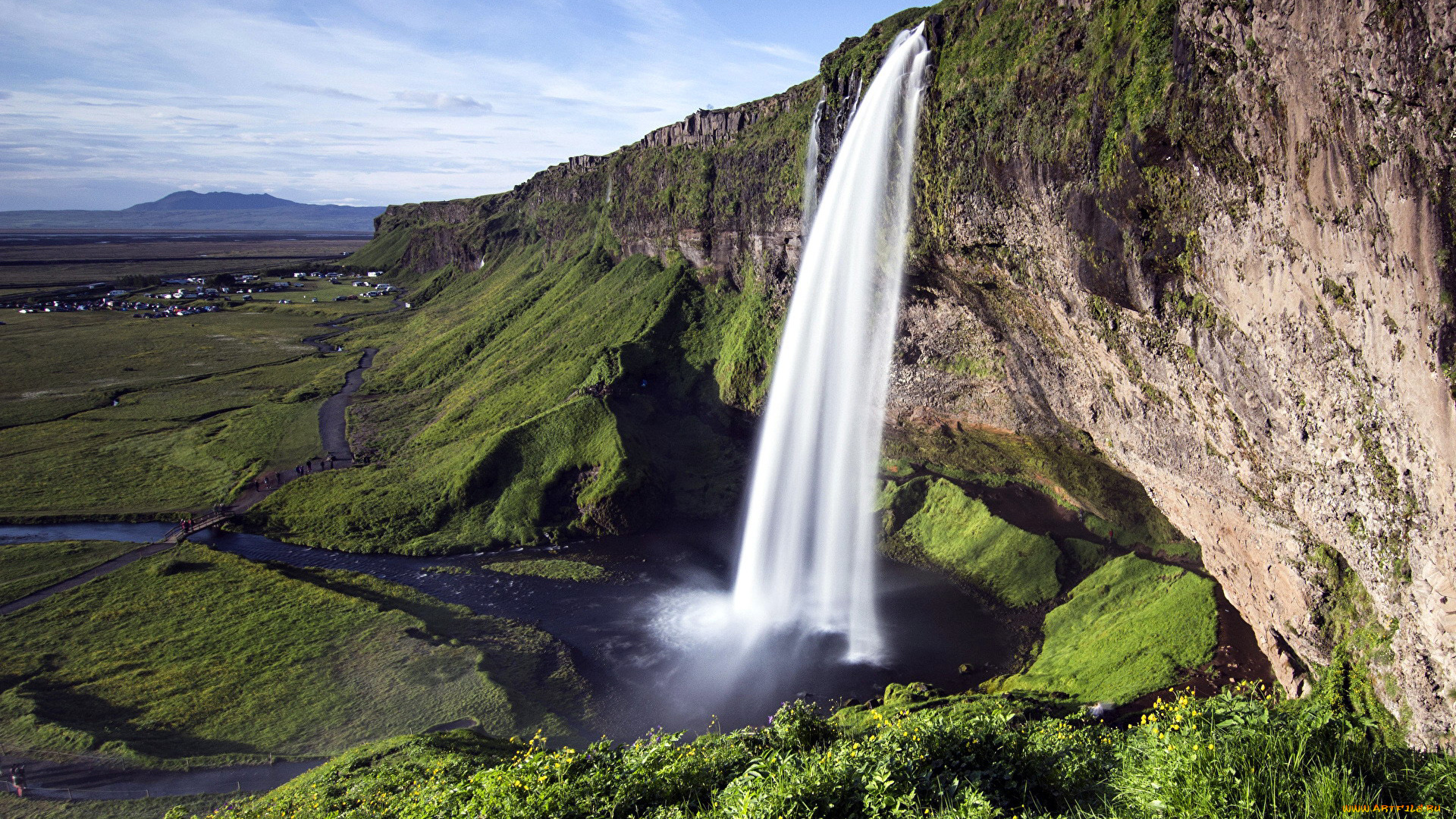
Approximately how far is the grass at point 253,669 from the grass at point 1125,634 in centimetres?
1651

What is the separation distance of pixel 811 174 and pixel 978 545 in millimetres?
22225

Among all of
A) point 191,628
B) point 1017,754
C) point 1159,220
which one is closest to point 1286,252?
point 1159,220

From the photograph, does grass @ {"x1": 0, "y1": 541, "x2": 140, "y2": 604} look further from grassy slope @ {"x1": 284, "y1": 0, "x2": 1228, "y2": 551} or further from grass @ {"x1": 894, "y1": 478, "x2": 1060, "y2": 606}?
grass @ {"x1": 894, "y1": 478, "x2": 1060, "y2": 606}

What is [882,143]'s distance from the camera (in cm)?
3162

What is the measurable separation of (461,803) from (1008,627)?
24.1 m

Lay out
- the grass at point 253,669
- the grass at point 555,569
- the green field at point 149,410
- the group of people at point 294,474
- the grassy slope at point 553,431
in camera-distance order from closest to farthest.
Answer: the grass at point 253,669, the grass at point 555,569, the grassy slope at point 553,431, the group of people at point 294,474, the green field at point 149,410

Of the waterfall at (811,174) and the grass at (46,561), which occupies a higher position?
the waterfall at (811,174)

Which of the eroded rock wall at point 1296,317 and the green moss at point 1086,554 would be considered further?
the green moss at point 1086,554

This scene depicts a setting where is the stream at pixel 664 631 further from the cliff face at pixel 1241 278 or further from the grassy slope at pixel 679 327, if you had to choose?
the cliff face at pixel 1241 278

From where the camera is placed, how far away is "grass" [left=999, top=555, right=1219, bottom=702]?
23.0 m

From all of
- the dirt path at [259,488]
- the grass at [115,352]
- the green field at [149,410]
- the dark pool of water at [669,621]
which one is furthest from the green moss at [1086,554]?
the grass at [115,352]

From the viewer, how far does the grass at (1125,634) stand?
75.4ft

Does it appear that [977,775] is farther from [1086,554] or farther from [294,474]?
[294,474]

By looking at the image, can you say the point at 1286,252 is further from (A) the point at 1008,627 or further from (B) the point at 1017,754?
(A) the point at 1008,627
